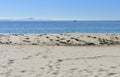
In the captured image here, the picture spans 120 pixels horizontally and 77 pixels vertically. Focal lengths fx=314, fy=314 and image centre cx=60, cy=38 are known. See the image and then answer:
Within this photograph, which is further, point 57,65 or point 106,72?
point 57,65

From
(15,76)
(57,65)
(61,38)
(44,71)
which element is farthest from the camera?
(61,38)

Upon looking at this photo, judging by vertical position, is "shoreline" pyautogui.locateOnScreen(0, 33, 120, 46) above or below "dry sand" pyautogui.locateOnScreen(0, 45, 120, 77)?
below

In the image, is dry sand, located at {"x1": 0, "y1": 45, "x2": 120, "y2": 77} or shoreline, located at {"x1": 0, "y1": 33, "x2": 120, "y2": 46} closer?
dry sand, located at {"x1": 0, "y1": 45, "x2": 120, "y2": 77}

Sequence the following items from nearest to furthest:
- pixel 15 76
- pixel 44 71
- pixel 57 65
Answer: pixel 15 76 → pixel 44 71 → pixel 57 65

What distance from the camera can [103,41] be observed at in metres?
18.7

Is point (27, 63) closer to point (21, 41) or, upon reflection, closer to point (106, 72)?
point (106, 72)

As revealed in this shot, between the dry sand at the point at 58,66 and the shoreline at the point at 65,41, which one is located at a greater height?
the dry sand at the point at 58,66

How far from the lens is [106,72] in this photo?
29.9 ft

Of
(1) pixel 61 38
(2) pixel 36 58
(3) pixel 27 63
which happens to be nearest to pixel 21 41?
(1) pixel 61 38

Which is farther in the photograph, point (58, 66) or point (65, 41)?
point (65, 41)

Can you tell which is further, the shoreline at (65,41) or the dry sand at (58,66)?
the shoreline at (65,41)

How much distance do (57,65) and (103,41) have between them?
881cm

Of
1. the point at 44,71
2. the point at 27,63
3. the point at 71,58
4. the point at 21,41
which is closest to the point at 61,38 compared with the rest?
the point at 21,41

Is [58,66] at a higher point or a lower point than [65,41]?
higher
